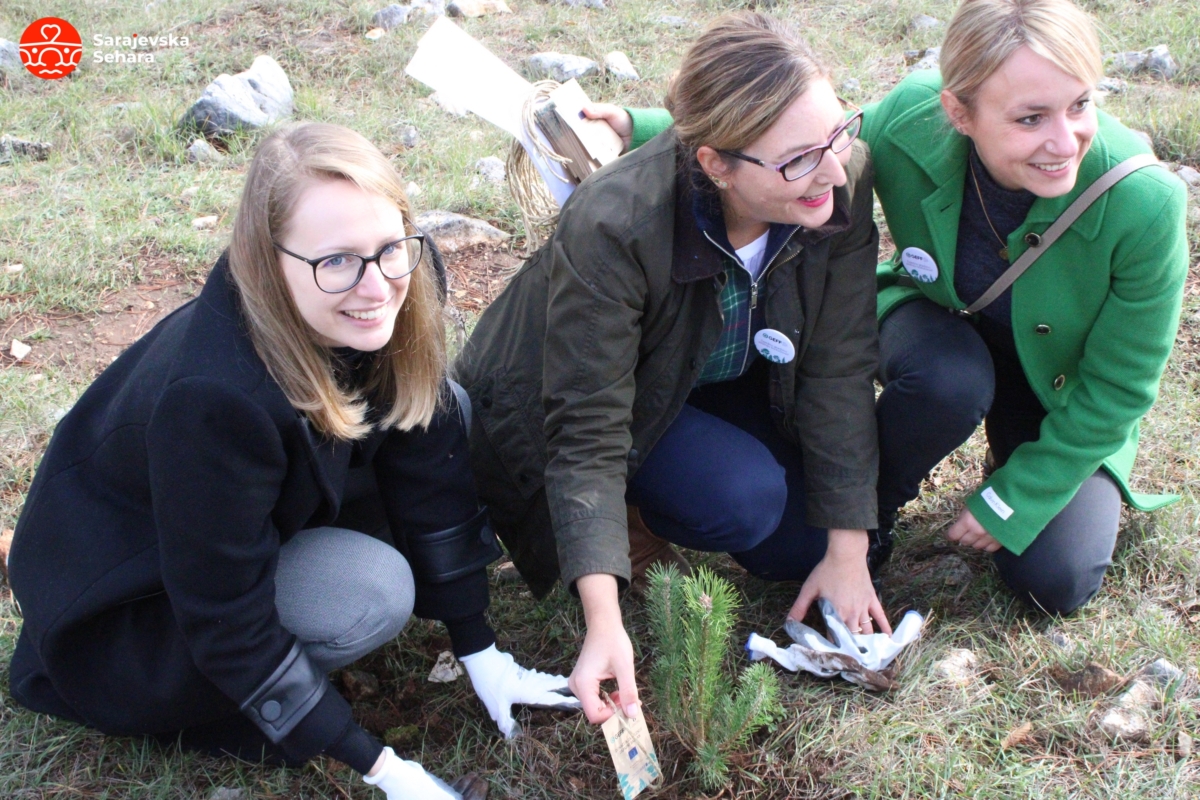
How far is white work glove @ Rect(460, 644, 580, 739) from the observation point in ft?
7.38

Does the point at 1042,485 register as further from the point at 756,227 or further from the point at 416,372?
the point at 416,372

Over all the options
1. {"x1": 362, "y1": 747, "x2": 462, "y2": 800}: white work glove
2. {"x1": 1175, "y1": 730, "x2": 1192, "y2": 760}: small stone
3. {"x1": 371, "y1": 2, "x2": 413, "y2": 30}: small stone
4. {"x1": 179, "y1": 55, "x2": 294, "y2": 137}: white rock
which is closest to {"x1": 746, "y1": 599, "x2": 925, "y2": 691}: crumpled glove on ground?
{"x1": 1175, "y1": 730, "x2": 1192, "y2": 760}: small stone

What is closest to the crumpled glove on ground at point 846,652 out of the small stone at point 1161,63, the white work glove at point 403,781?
the white work glove at point 403,781

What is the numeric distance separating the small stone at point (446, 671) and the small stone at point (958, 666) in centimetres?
108

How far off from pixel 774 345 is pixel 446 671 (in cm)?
107

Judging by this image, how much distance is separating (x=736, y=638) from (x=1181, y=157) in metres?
3.22

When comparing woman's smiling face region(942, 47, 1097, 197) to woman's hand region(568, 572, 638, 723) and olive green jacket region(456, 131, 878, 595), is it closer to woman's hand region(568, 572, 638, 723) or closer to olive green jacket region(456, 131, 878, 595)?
olive green jacket region(456, 131, 878, 595)

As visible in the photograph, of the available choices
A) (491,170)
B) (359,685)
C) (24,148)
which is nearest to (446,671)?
(359,685)

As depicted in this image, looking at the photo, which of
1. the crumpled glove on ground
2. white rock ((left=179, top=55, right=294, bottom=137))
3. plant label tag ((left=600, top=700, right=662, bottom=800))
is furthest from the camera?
white rock ((left=179, top=55, right=294, bottom=137))

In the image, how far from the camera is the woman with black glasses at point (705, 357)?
1951 mm

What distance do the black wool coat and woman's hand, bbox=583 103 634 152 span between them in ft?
2.68

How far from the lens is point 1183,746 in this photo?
6.74 ft

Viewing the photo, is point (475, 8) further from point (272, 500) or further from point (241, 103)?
point (272, 500)

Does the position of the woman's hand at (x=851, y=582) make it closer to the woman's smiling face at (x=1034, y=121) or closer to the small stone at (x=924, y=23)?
the woman's smiling face at (x=1034, y=121)
